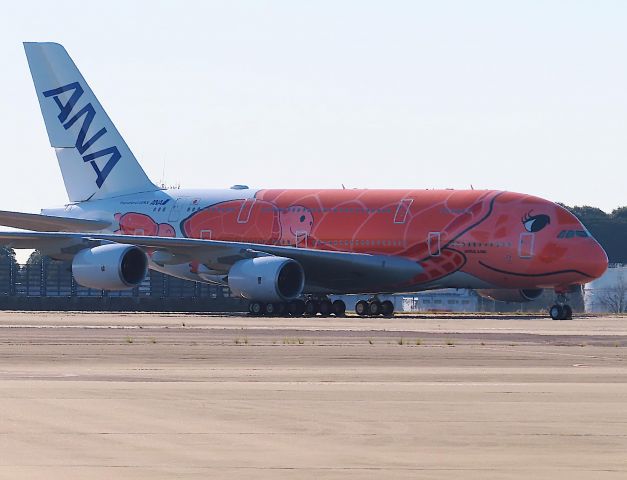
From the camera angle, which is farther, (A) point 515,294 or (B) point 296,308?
(A) point 515,294

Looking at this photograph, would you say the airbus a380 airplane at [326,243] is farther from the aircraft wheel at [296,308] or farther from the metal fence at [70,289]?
the metal fence at [70,289]

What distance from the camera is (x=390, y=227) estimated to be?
52.6 m

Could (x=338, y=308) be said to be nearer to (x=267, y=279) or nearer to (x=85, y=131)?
(x=267, y=279)

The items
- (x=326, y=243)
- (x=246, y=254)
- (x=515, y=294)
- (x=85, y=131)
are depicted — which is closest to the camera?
(x=246, y=254)

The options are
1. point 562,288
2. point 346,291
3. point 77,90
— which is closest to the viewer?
point 562,288

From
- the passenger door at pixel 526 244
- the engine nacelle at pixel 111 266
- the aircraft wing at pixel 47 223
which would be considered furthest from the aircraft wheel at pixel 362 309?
the aircraft wing at pixel 47 223

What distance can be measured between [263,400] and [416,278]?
3580 centimetres

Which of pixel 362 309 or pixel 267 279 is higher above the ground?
pixel 267 279

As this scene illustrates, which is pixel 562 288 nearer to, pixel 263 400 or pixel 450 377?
pixel 450 377

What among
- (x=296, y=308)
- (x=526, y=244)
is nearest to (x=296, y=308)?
(x=296, y=308)

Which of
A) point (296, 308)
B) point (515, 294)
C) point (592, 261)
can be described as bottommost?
point (296, 308)

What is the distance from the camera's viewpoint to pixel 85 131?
61094 millimetres

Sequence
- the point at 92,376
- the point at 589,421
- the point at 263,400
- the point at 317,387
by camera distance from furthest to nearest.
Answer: the point at 92,376 < the point at 317,387 < the point at 263,400 < the point at 589,421

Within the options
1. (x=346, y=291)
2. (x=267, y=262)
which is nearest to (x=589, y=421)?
(x=267, y=262)
